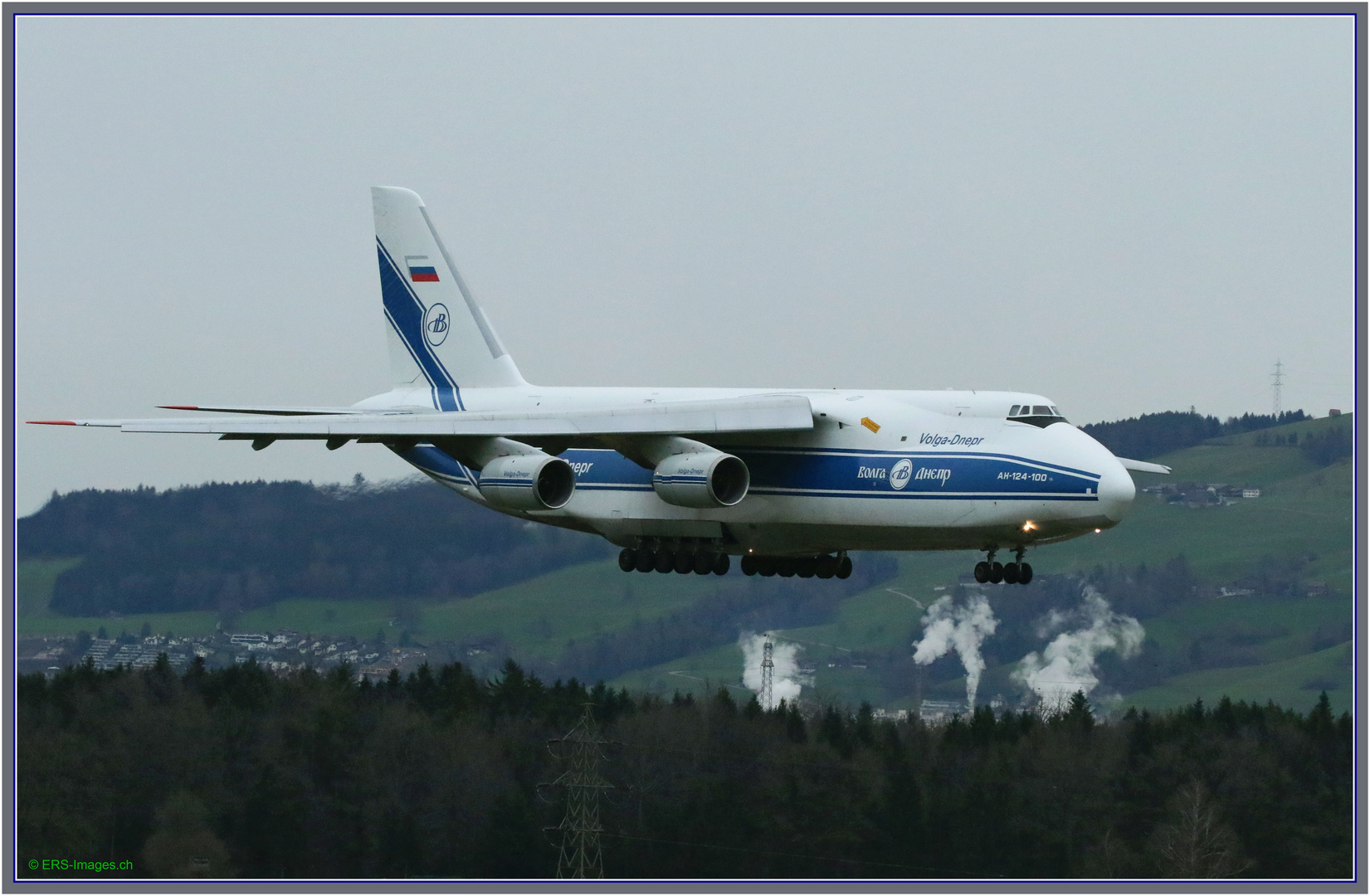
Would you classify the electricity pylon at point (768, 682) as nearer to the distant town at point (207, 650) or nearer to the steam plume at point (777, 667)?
the steam plume at point (777, 667)

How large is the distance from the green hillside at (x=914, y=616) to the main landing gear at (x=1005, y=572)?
46.6ft

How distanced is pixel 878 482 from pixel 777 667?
49.3 ft

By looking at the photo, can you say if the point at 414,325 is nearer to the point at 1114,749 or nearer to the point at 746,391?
the point at 746,391

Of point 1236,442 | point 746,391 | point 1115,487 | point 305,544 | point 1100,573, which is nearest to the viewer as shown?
point 1115,487

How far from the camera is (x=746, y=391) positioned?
25.3 meters

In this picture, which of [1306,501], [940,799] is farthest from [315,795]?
[1306,501]

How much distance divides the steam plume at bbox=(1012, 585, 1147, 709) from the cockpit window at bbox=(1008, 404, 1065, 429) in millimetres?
15133

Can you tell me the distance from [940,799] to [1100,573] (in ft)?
19.3

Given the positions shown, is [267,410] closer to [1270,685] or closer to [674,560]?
[674,560]

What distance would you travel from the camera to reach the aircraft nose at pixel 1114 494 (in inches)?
845

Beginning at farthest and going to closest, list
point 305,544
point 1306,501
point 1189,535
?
1. point 1306,501
2. point 1189,535
3. point 305,544

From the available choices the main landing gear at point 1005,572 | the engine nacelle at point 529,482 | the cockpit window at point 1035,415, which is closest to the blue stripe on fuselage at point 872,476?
the cockpit window at point 1035,415

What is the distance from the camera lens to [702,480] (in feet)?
76.0

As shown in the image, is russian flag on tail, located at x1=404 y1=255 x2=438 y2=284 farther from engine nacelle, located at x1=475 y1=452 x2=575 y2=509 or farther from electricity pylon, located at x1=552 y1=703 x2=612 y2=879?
electricity pylon, located at x1=552 y1=703 x2=612 y2=879
